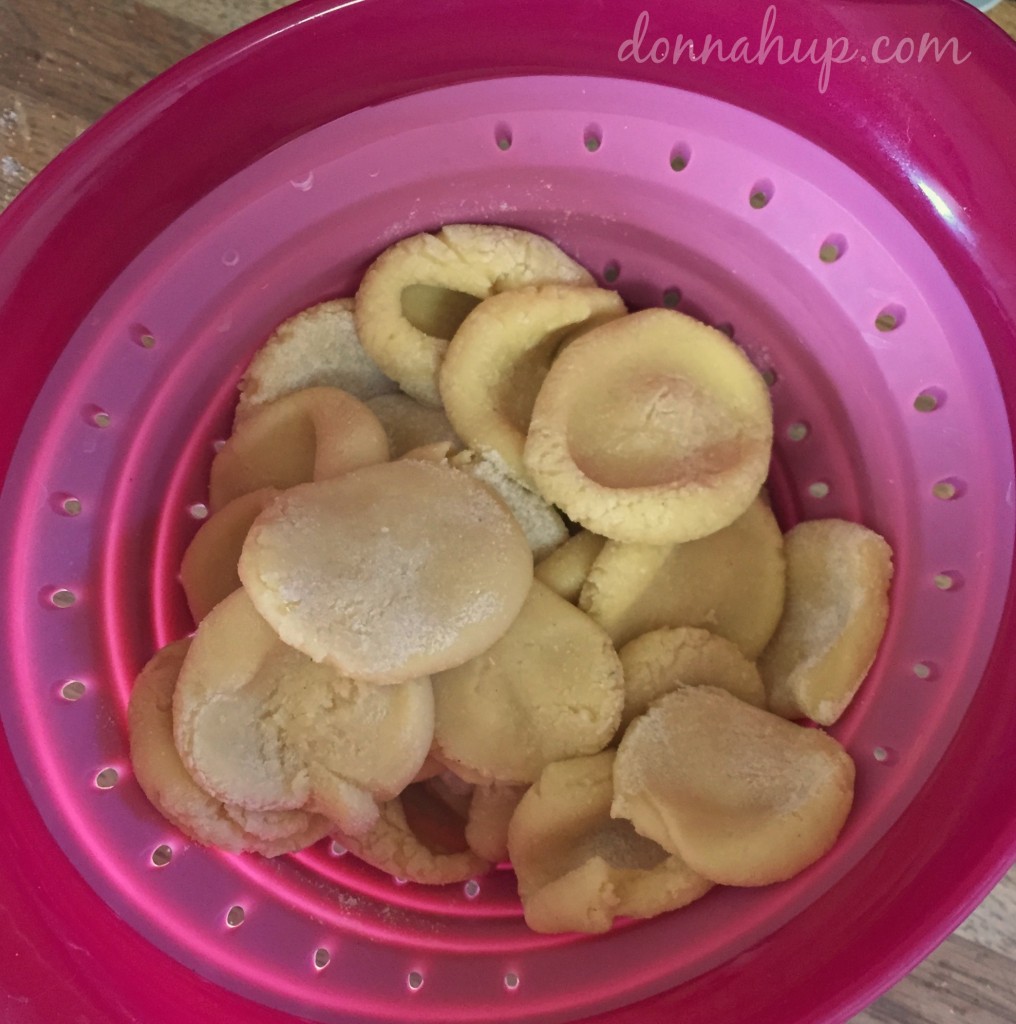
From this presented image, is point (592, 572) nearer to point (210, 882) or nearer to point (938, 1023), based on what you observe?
point (210, 882)

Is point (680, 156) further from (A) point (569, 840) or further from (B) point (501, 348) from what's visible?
(A) point (569, 840)

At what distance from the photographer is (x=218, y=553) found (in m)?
0.68

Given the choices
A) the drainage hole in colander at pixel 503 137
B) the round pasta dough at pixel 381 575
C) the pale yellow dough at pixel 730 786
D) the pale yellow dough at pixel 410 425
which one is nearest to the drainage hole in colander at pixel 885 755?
the pale yellow dough at pixel 730 786

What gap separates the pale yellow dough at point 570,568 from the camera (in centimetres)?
68

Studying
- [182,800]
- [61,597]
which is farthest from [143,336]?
[182,800]

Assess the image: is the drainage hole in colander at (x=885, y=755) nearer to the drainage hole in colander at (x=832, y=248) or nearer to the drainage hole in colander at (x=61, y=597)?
the drainage hole in colander at (x=832, y=248)

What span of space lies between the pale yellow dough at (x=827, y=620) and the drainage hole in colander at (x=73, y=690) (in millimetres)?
482

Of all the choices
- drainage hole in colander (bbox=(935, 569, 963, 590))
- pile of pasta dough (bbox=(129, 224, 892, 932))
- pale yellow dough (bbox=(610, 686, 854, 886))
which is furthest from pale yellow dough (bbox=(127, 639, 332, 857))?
drainage hole in colander (bbox=(935, 569, 963, 590))

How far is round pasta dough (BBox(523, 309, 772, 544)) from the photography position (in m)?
0.62

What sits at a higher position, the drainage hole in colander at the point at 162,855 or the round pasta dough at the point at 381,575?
the round pasta dough at the point at 381,575

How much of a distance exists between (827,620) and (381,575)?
31cm

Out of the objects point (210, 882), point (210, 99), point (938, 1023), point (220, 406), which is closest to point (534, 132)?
point (210, 99)

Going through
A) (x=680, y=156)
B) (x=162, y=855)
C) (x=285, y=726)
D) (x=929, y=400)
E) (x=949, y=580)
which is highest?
(x=680, y=156)

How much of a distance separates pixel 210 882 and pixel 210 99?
49 cm
